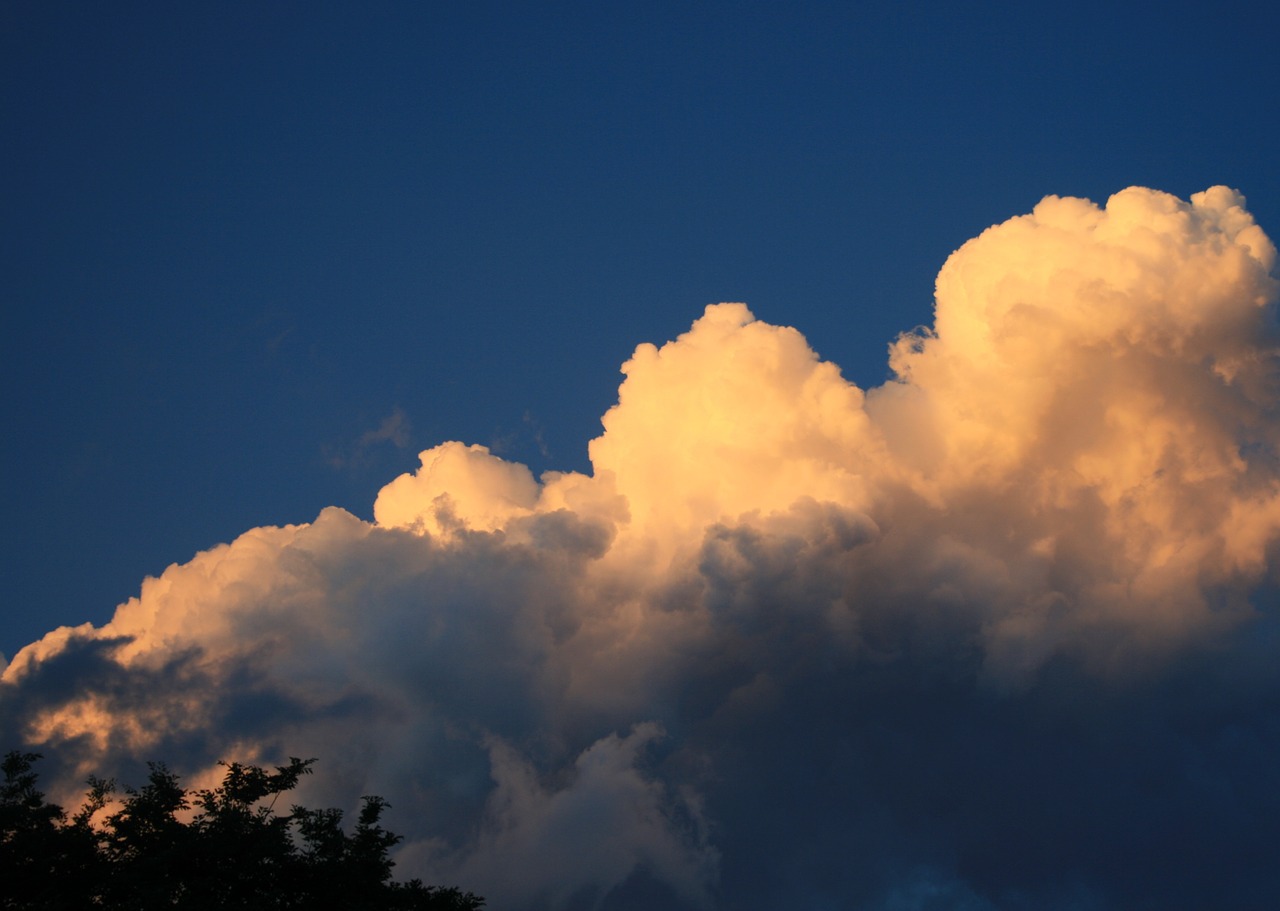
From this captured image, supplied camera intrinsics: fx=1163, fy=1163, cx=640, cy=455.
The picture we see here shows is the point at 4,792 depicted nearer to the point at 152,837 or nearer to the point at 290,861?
the point at 152,837

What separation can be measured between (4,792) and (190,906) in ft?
51.3

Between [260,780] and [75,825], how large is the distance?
11017mm

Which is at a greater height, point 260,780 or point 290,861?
point 260,780

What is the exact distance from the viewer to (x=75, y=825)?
71.4 metres

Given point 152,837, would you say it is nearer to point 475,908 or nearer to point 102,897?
point 102,897

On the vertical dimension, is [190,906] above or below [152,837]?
below

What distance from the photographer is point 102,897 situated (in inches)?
2724

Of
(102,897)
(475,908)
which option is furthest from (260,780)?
(475,908)

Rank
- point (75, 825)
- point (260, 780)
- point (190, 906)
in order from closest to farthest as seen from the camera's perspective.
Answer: point (190, 906), point (75, 825), point (260, 780)

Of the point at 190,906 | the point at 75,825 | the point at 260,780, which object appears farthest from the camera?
the point at 260,780

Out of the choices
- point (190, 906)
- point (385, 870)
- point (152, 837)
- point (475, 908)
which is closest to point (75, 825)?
point (152, 837)

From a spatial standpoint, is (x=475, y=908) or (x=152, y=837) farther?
(x=475, y=908)

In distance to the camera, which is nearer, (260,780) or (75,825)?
(75,825)

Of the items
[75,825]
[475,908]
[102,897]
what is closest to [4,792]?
[75,825]
